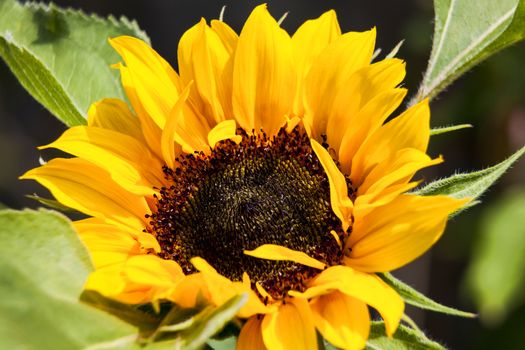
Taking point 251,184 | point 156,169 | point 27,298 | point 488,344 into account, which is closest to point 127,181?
point 156,169

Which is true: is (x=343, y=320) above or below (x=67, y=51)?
below

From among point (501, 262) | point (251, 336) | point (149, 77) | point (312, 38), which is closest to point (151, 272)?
point (251, 336)

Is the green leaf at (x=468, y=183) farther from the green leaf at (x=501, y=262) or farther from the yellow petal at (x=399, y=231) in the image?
the green leaf at (x=501, y=262)

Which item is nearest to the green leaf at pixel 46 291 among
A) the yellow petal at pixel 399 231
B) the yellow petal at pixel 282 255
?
the yellow petal at pixel 282 255

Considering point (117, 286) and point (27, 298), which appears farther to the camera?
point (117, 286)

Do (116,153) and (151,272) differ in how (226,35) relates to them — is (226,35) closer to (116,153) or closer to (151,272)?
(116,153)

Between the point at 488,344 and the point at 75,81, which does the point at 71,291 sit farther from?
the point at 488,344

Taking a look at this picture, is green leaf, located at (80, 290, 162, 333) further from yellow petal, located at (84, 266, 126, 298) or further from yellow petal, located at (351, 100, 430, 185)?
yellow petal, located at (351, 100, 430, 185)
